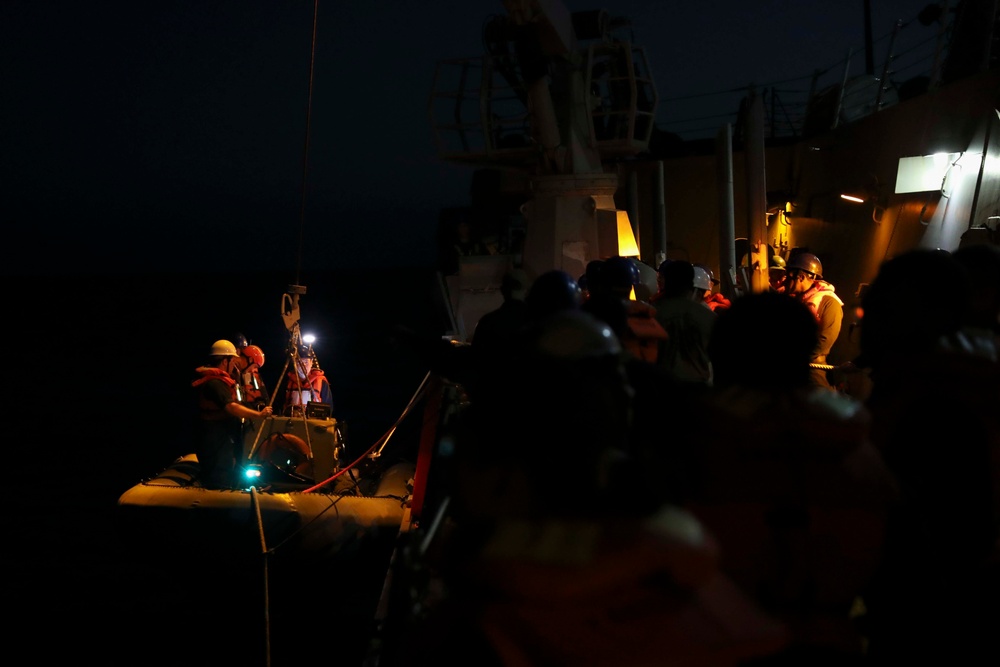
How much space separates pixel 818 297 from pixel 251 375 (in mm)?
6791

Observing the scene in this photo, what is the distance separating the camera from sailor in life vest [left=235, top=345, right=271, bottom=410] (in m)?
10.2

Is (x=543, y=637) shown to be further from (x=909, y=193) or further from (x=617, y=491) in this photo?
(x=909, y=193)

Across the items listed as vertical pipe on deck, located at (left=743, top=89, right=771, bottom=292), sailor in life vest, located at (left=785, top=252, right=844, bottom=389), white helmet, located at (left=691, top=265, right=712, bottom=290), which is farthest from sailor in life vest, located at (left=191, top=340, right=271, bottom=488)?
vertical pipe on deck, located at (left=743, top=89, right=771, bottom=292)

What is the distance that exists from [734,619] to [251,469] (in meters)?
8.53

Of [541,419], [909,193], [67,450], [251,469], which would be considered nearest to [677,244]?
[909,193]

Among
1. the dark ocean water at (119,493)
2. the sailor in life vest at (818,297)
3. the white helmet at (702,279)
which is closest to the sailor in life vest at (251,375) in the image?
the dark ocean water at (119,493)

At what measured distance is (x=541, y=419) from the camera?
1.80m

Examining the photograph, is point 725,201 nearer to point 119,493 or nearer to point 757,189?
point 757,189

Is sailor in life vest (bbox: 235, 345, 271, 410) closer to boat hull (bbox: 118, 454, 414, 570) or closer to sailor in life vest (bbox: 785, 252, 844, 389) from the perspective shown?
boat hull (bbox: 118, 454, 414, 570)

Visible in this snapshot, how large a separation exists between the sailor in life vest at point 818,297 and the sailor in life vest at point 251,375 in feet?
Result: 20.2

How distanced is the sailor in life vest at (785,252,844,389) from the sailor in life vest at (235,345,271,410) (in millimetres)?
6162

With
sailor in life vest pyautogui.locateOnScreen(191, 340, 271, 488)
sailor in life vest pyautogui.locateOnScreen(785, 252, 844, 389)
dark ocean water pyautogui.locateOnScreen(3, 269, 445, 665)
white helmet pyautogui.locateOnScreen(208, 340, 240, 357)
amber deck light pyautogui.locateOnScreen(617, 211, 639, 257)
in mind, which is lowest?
dark ocean water pyautogui.locateOnScreen(3, 269, 445, 665)

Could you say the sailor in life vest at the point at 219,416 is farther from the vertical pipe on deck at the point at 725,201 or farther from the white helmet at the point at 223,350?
the vertical pipe on deck at the point at 725,201

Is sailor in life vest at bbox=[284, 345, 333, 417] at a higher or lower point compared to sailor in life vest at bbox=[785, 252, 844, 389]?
lower
